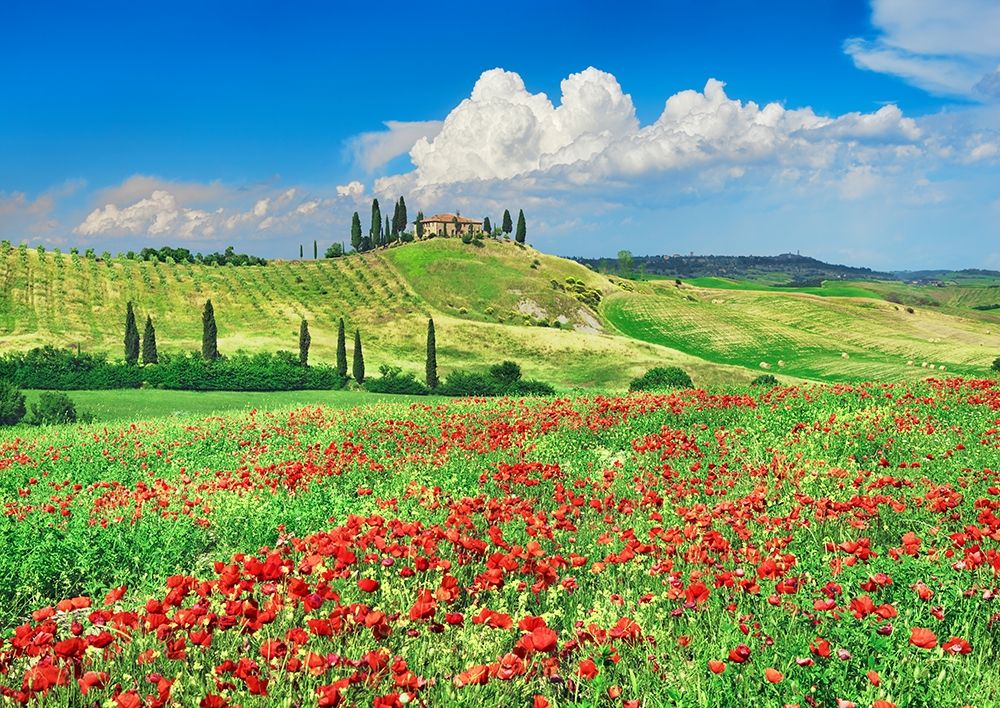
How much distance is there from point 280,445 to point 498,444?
5289 millimetres

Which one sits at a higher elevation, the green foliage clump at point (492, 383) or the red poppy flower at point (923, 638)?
the red poppy flower at point (923, 638)

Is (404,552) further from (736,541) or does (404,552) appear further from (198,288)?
(198,288)

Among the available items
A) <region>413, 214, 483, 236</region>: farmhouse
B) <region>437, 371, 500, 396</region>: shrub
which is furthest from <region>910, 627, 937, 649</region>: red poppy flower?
<region>413, 214, 483, 236</region>: farmhouse

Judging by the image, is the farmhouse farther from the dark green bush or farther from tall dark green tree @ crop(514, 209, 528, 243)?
the dark green bush

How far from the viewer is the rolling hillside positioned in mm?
75312

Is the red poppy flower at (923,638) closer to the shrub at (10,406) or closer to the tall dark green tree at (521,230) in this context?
the shrub at (10,406)

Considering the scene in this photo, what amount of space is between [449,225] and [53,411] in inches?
6298

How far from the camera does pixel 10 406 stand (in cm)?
2916

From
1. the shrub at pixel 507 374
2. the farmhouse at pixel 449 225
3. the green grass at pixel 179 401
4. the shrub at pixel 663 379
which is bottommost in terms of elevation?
the green grass at pixel 179 401

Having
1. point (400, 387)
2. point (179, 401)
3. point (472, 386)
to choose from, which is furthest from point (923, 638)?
point (400, 387)

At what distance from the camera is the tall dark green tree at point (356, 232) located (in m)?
145

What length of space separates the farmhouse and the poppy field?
171431 mm

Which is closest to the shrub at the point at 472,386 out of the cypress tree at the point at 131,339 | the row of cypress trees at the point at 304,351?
the row of cypress trees at the point at 304,351

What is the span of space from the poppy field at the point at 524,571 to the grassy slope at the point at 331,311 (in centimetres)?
4946
